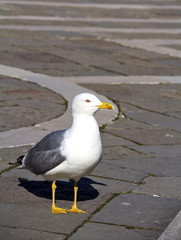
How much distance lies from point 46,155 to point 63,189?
769 millimetres

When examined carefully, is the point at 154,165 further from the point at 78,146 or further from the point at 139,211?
the point at 78,146

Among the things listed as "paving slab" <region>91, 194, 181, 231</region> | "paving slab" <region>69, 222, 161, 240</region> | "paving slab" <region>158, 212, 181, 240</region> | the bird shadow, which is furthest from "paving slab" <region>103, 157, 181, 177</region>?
"paving slab" <region>69, 222, 161, 240</region>

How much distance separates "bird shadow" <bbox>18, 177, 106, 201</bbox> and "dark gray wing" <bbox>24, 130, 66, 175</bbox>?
1.27ft

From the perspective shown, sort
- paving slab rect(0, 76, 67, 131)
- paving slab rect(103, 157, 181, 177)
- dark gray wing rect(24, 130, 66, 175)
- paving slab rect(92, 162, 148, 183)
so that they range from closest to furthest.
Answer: dark gray wing rect(24, 130, 66, 175)
paving slab rect(92, 162, 148, 183)
paving slab rect(103, 157, 181, 177)
paving slab rect(0, 76, 67, 131)

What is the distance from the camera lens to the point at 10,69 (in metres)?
12.2

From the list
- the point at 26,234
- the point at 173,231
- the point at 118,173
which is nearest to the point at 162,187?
the point at 118,173

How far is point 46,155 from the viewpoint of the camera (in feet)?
17.7

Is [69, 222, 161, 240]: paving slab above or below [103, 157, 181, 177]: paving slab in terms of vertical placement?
above

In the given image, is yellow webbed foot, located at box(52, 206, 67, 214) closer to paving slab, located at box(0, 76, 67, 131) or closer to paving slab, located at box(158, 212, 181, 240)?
paving slab, located at box(158, 212, 181, 240)

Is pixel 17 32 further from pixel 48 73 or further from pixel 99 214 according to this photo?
pixel 99 214

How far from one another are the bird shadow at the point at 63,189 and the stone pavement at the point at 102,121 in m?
0.01

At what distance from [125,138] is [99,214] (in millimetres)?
2679

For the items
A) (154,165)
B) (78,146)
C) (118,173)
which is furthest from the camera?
(154,165)

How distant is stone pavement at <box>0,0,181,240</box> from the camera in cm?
520
